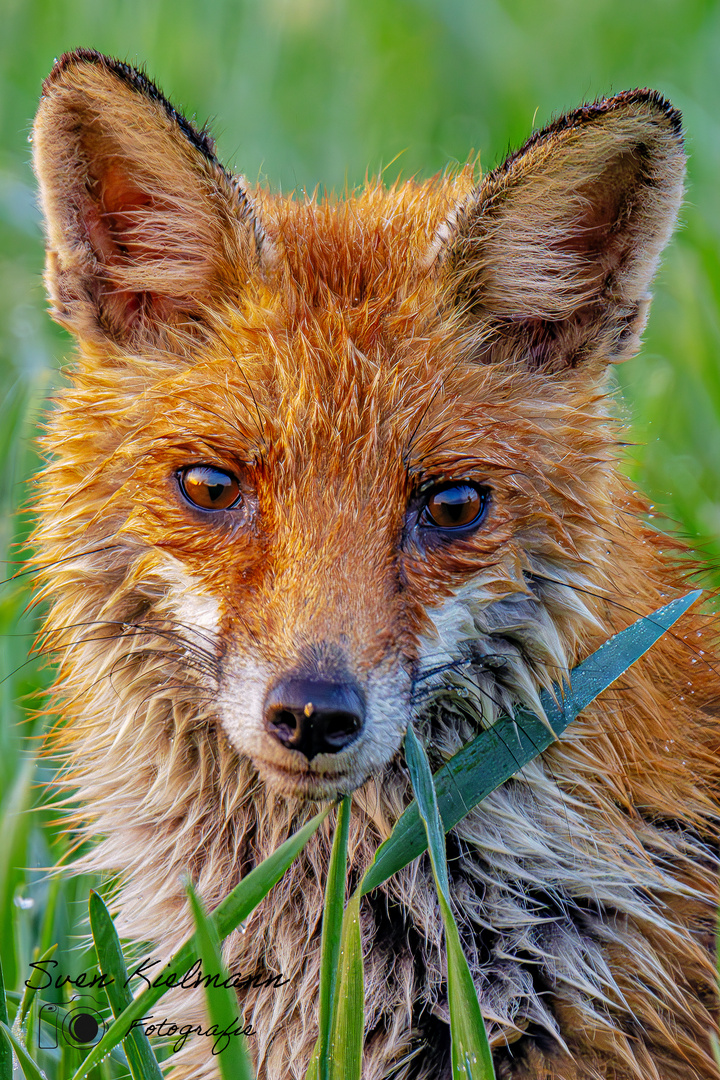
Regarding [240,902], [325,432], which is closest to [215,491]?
[325,432]

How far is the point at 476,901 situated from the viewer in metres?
3.25

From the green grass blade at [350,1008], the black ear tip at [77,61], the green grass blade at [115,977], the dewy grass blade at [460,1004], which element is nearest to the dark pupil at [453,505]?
the dewy grass blade at [460,1004]

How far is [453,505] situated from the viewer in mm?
3131

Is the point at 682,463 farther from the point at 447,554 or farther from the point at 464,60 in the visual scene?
the point at 464,60

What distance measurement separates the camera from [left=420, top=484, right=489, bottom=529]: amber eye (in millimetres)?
3133

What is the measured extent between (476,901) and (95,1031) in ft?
4.29

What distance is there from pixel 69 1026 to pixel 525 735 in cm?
166

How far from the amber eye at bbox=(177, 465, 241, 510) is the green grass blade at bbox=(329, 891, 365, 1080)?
1.17m

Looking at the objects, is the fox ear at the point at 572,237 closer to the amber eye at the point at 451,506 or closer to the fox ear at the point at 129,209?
the amber eye at the point at 451,506

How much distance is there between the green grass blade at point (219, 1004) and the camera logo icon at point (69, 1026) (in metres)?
1.20

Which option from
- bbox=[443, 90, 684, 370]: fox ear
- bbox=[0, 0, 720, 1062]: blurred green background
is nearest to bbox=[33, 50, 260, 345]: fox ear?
bbox=[443, 90, 684, 370]: fox ear

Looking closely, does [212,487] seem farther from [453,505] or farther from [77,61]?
[77,61]

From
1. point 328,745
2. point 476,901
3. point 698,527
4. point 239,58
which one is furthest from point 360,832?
point 239,58

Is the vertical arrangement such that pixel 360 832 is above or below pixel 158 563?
below
